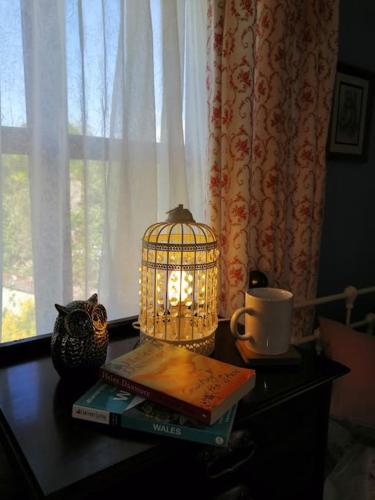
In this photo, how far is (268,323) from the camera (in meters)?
0.75

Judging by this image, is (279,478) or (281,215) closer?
(279,478)

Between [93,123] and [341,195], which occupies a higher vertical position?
[93,123]

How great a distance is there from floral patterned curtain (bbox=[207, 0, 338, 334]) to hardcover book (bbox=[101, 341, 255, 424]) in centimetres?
51

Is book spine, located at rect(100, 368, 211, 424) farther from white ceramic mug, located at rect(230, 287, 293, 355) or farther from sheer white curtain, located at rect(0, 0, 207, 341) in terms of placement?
sheer white curtain, located at rect(0, 0, 207, 341)

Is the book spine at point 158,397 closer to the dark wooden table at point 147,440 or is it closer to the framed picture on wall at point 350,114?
the dark wooden table at point 147,440

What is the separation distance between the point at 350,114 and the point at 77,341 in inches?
58.3

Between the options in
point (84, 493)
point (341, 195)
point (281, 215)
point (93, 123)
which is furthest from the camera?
point (341, 195)

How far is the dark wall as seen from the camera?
59.1 inches

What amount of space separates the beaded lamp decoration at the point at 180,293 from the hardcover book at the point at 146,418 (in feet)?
0.67

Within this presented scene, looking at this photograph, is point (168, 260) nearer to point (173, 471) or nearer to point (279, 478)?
point (173, 471)

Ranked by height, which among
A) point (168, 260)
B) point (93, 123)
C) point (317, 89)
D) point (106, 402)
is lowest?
point (106, 402)

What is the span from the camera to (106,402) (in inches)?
21.8

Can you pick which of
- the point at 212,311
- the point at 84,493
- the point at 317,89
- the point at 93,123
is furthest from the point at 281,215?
the point at 84,493

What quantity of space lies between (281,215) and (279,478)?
0.78 metres
